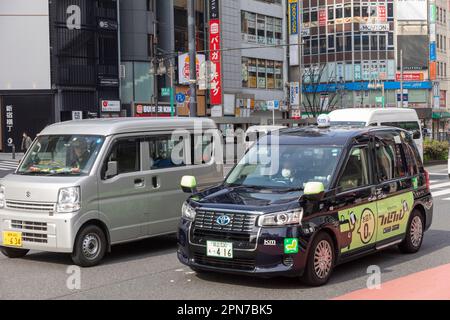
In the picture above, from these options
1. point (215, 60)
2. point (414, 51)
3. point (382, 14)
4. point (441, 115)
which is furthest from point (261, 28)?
point (441, 115)

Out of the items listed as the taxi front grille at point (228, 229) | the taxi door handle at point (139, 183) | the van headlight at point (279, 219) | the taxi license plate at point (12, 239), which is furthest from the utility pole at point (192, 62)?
the van headlight at point (279, 219)

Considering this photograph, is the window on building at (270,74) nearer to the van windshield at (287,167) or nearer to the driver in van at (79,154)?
the driver in van at (79,154)

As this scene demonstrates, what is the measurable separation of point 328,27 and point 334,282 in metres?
81.8

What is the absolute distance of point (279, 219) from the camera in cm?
689

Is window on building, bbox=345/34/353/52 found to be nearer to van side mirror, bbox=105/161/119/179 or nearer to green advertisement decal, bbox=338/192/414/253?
green advertisement decal, bbox=338/192/414/253

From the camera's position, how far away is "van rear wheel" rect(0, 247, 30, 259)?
923 centimetres

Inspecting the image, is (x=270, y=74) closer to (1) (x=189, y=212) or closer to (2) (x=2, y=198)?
(2) (x=2, y=198)

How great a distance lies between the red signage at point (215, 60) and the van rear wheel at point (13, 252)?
41990mm

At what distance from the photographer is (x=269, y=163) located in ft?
27.1

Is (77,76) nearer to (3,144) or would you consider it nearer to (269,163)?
(3,144)

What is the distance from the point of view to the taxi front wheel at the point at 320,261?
23.1 ft

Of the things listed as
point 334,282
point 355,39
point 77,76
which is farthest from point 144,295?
point 355,39

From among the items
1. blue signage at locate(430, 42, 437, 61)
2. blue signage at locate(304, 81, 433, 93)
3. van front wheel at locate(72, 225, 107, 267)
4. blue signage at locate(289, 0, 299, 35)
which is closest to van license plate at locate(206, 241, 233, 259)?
van front wheel at locate(72, 225, 107, 267)

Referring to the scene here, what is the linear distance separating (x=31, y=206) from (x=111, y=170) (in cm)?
118
